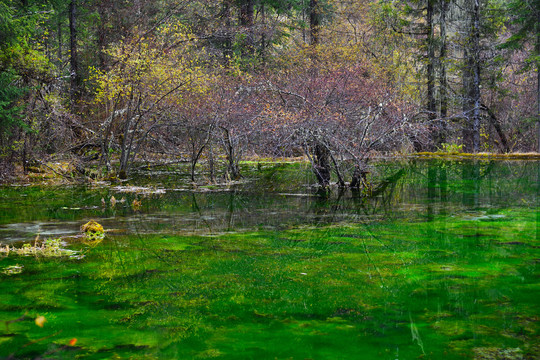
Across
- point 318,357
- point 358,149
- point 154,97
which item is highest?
point 154,97

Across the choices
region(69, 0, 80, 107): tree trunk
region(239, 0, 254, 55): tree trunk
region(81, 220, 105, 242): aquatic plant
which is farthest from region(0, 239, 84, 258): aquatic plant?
region(239, 0, 254, 55): tree trunk

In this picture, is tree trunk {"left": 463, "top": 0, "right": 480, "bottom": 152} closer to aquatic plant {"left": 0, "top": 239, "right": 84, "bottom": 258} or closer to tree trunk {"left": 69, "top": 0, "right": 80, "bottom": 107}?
tree trunk {"left": 69, "top": 0, "right": 80, "bottom": 107}

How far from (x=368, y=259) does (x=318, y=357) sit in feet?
9.19

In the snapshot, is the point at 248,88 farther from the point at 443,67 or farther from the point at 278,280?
the point at 443,67

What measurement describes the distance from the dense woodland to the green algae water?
2603 millimetres

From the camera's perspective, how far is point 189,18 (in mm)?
25250

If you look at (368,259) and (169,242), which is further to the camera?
(169,242)

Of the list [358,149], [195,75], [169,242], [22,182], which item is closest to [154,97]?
[195,75]

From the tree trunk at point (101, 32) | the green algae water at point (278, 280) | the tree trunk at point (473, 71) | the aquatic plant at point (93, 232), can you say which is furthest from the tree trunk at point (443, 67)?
the aquatic plant at point (93, 232)

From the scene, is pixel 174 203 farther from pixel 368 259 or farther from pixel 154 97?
pixel 368 259

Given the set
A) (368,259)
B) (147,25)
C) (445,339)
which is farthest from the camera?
(147,25)

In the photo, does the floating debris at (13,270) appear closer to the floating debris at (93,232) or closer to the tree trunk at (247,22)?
the floating debris at (93,232)

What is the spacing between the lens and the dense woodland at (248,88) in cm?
1302

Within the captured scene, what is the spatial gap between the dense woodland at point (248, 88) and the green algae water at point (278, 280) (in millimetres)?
2603
